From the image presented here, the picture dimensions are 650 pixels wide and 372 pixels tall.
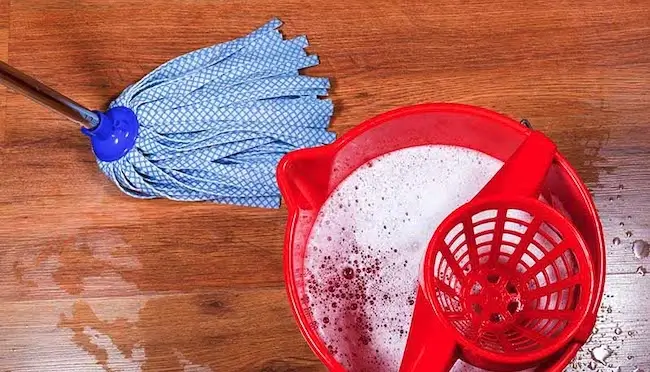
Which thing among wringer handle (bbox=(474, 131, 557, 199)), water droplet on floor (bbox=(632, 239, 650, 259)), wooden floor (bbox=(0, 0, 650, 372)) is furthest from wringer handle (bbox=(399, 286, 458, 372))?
water droplet on floor (bbox=(632, 239, 650, 259))

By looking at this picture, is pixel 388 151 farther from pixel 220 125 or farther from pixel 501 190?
pixel 220 125

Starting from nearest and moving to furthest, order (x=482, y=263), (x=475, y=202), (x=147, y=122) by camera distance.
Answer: (x=475, y=202)
(x=482, y=263)
(x=147, y=122)

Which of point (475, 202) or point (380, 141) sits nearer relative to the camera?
point (475, 202)

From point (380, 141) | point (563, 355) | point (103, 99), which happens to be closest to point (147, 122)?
point (103, 99)

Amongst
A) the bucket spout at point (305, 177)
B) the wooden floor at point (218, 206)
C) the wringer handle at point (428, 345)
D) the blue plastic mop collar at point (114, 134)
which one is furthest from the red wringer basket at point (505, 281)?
the blue plastic mop collar at point (114, 134)

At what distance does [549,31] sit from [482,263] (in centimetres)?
39

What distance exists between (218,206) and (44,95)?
26 cm

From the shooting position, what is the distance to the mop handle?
78cm

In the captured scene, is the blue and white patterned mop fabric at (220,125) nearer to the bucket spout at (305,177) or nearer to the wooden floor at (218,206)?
the wooden floor at (218,206)

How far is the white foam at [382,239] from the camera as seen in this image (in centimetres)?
85

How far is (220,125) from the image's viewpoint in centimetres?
101

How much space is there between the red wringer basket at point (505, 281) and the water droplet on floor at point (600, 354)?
0.22 m

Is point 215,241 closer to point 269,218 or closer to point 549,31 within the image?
point 269,218

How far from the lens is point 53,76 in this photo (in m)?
1.05
